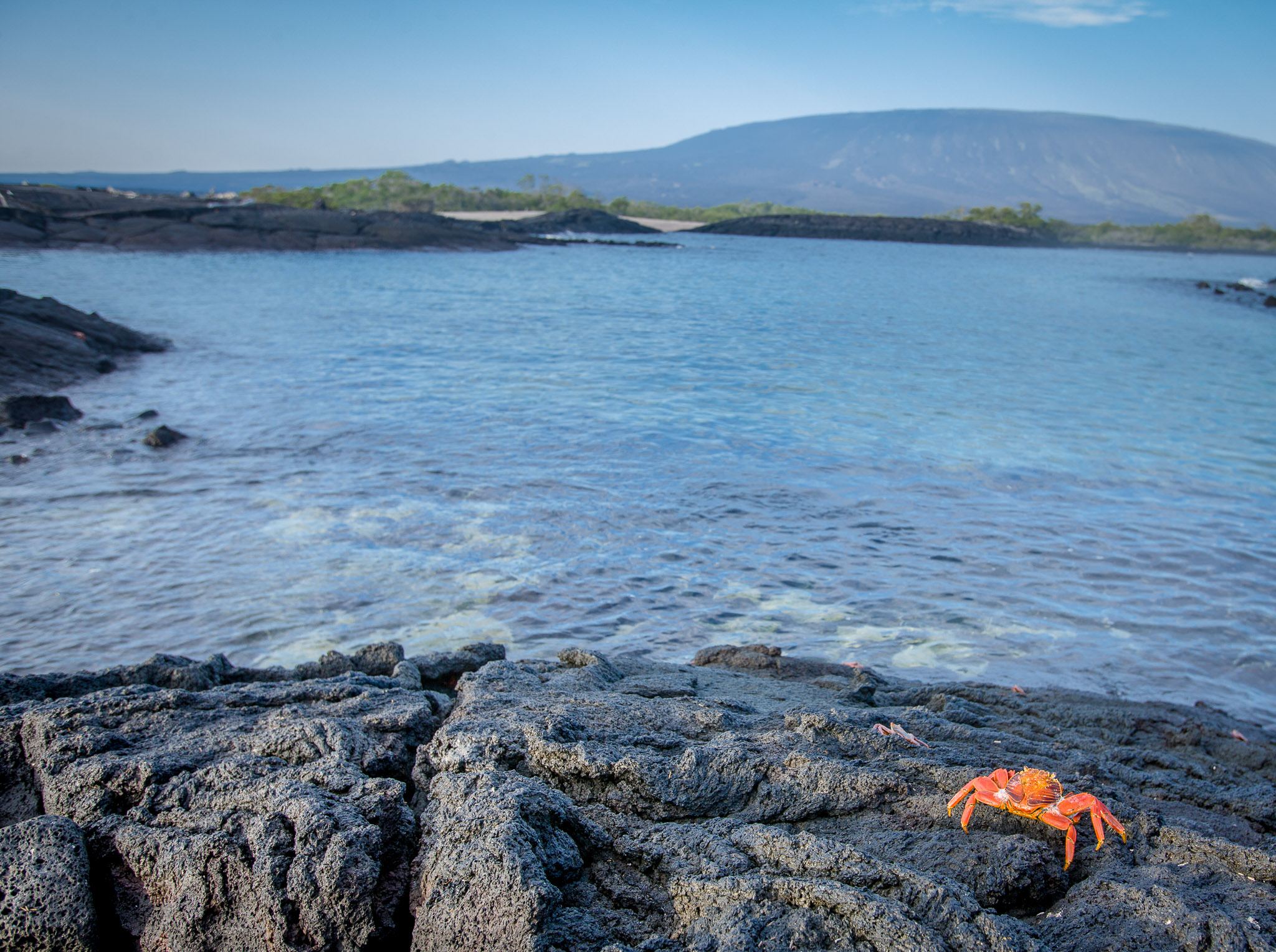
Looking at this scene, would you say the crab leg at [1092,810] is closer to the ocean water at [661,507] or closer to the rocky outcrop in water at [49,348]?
the ocean water at [661,507]

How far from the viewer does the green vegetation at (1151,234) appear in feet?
401

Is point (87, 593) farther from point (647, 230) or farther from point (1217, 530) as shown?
point (647, 230)

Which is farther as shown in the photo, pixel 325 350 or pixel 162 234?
pixel 162 234

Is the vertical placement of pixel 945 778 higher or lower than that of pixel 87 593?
higher

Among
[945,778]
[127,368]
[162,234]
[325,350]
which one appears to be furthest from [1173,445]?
[162,234]

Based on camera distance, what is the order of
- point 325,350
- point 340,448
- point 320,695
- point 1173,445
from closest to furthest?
point 320,695
point 340,448
point 1173,445
point 325,350

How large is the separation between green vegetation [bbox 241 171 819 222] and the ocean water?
80940mm

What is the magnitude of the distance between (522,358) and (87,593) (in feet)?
48.7

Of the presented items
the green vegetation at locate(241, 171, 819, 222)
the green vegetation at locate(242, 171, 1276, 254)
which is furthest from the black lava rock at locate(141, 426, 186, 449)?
the green vegetation at locate(242, 171, 1276, 254)

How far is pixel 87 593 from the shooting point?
7168mm

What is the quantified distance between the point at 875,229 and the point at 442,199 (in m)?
65.1

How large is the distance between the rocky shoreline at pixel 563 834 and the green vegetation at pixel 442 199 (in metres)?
94.8

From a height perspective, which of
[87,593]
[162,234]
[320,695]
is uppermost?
[162,234]

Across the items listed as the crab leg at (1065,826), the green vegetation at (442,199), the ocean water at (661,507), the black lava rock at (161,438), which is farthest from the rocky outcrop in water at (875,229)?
the crab leg at (1065,826)
